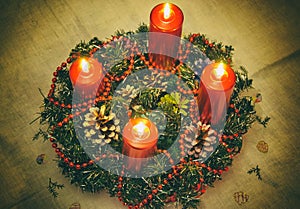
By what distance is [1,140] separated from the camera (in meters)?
1.52

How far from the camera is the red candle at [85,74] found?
129 cm

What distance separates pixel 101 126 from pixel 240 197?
1.78ft

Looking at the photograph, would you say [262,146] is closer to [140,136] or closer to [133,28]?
[140,136]

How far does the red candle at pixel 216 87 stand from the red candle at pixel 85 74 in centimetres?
33

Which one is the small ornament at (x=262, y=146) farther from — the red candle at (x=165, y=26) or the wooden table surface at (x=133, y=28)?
the red candle at (x=165, y=26)

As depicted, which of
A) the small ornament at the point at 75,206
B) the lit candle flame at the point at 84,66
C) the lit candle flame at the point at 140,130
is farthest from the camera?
the small ornament at the point at 75,206

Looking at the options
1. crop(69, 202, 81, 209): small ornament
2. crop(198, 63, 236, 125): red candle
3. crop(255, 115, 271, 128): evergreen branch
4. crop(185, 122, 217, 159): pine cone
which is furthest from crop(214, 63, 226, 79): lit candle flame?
crop(69, 202, 81, 209): small ornament

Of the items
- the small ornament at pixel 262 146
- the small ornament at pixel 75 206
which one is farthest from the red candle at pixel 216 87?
the small ornament at pixel 75 206

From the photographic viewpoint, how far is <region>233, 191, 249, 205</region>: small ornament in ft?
4.70

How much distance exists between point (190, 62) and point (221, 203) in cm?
50

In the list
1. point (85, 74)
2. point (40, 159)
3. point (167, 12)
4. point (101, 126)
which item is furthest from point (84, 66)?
point (40, 159)

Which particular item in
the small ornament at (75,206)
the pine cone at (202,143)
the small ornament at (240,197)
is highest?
the pine cone at (202,143)

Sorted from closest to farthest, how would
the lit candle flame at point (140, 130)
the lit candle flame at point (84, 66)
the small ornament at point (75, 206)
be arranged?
the lit candle flame at point (140, 130) < the lit candle flame at point (84, 66) < the small ornament at point (75, 206)

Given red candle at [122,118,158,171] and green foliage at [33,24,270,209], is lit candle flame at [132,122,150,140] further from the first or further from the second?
green foliage at [33,24,270,209]
